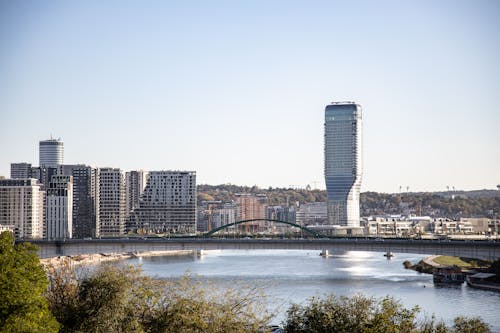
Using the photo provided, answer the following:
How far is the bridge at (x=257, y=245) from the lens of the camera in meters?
64.1

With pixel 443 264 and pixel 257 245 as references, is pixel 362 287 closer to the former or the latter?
pixel 257 245

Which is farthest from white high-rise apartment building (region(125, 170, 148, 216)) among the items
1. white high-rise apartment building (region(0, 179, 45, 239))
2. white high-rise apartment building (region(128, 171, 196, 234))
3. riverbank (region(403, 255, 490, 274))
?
riverbank (region(403, 255, 490, 274))

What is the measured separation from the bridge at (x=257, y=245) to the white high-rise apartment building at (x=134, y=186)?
292 feet

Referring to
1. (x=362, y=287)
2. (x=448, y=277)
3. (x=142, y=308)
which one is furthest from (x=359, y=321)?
(x=448, y=277)

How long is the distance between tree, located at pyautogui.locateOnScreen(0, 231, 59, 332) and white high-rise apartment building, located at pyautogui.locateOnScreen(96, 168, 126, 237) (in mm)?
121693

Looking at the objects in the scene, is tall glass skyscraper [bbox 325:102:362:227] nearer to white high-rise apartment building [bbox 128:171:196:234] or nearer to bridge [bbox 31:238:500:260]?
white high-rise apartment building [bbox 128:171:196:234]

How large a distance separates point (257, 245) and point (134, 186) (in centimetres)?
9826

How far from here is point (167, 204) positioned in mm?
157375

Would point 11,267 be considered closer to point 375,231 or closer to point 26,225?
point 26,225

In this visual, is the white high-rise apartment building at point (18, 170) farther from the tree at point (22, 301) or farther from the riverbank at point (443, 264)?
the tree at point (22, 301)

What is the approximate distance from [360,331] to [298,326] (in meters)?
1.88

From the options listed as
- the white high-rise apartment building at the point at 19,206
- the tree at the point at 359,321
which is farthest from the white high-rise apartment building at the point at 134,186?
the tree at the point at 359,321

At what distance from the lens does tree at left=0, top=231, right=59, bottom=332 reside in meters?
22.3

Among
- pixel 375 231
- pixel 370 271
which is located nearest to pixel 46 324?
pixel 370 271
